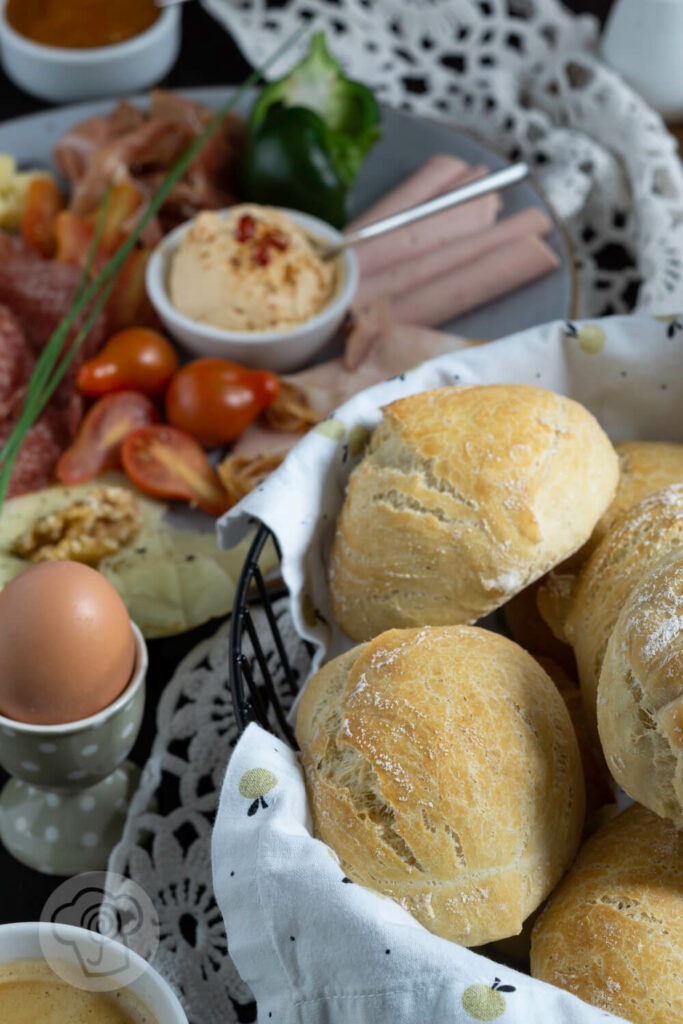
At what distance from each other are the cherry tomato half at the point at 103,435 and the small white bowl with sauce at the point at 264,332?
5.7 inches

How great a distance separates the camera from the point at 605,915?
0.85 m

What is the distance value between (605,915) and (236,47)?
2.07 metres

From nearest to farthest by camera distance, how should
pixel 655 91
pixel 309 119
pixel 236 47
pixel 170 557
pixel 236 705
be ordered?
pixel 236 705
pixel 170 557
pixel 309 119
pixel 655 91
pixel 236 47

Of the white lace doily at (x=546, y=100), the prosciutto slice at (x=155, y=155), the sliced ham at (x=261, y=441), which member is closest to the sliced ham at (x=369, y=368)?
the sliced ham at (x=261, y=441)

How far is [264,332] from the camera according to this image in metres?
1.72

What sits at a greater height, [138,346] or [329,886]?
[329,886]

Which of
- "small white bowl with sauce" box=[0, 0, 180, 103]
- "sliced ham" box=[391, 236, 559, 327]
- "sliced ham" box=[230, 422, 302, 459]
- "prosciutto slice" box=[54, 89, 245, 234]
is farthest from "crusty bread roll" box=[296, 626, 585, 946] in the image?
"small white bowl with sauce" box=[0, 0, 180, 103]

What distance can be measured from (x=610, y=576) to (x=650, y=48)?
4.43ft

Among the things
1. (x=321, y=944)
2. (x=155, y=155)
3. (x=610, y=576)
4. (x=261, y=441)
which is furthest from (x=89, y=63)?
(x=321, y=944)

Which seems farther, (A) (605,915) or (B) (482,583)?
(B) (482,583)

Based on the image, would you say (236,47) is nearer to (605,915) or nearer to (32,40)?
(32,40)

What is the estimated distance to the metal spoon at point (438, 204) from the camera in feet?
5.83

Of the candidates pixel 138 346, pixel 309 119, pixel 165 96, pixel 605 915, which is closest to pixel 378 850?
pixel 605 915

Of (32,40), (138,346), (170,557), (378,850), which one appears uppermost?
(32,40)
